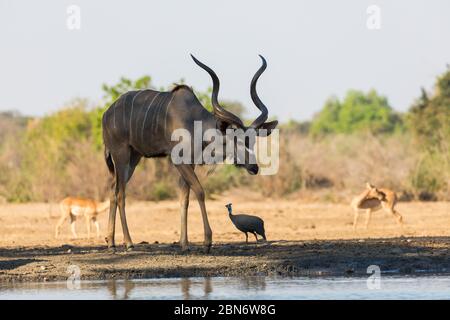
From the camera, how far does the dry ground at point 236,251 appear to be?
12.4 meters

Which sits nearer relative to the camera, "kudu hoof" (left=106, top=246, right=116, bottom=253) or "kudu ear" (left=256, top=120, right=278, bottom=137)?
"kudu ear" (left=256, top=120, right=278, bottom=137)

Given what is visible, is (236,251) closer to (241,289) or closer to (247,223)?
(247,223)

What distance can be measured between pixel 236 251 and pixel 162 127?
1.79 meters

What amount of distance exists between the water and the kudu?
193cm

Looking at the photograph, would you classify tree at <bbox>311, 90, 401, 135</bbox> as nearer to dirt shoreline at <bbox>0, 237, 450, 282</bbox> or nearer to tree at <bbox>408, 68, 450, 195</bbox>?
tree at <bbox>408, 68, 450, 195</bbox>

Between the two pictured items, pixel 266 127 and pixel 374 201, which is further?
pixel 374 201

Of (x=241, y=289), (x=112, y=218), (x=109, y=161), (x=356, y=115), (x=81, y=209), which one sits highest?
(x=356, y=115)

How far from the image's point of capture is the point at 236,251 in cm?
1374

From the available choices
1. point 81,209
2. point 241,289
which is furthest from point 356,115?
point 241,289

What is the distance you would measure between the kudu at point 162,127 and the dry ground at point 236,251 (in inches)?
29.8

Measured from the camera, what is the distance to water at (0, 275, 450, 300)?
1060 cm

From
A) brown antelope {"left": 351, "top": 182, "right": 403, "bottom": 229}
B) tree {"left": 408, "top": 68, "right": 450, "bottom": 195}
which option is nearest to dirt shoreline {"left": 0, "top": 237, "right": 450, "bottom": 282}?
brown antelope {"left": 351, "top": 182, "right": 403, "bottom": 229}

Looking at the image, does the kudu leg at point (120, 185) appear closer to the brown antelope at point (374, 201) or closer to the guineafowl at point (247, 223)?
the guineafowl at point (247, 223)
